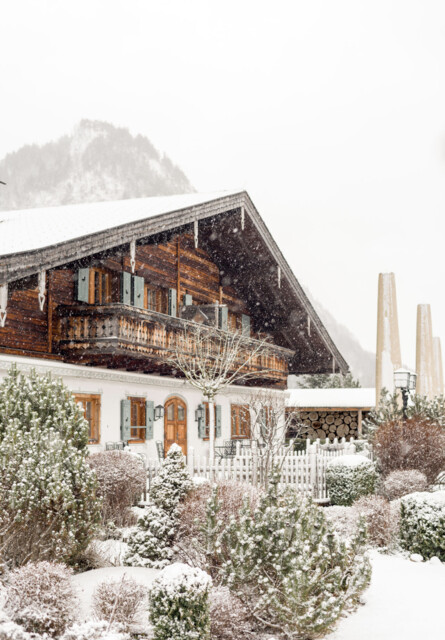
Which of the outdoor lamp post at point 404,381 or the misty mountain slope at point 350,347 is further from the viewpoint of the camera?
the misty mountain slope at point 350,347

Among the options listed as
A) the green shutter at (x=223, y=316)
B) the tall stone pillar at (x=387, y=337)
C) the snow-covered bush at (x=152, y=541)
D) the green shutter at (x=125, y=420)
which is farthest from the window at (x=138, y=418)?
the snow-covered bush at (x=152, y=541)

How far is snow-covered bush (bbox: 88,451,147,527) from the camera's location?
12125 mm

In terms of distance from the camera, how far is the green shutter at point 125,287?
1931 cm

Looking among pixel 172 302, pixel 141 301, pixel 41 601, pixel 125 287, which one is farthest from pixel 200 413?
pixel 41 601

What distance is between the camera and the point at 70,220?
18.5 meters

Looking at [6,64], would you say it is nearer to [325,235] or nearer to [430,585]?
[325,235]

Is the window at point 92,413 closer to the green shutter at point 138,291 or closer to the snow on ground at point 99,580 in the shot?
the green shutter at point 138,291

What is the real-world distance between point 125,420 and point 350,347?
343 feet

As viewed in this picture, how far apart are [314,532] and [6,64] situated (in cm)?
15083

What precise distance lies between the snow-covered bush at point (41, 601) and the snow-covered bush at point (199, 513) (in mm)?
1607

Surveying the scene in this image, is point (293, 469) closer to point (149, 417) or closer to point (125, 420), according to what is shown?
point (125, 420)

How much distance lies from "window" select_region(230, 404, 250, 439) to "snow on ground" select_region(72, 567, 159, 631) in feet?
57.1

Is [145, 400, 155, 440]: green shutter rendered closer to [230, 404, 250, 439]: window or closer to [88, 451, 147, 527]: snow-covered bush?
[230, 404, 250, 439]: window

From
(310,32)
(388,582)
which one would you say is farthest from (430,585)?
(310,32)
